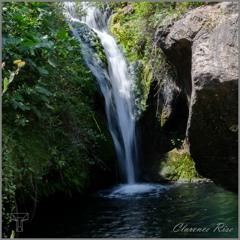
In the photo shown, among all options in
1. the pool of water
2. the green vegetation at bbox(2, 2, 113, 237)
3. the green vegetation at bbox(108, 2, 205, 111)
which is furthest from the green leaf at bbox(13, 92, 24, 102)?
the green vegetation at bbox(108, 2, 205, 111)

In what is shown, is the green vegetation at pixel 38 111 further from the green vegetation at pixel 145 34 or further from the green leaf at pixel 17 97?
the green vegetation at pixel 145 34

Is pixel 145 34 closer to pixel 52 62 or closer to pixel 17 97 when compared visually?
pixel 52 62

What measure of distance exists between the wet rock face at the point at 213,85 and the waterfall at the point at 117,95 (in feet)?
9.14

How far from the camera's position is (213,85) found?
454cm

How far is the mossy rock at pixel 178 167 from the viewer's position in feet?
25.8

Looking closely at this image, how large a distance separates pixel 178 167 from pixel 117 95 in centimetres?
203

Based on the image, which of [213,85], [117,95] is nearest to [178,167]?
[117,95]

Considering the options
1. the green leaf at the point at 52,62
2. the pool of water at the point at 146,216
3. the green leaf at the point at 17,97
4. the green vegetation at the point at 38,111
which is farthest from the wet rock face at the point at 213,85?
the green leaf at the point at 17,97

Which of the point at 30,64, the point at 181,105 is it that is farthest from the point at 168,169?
the point at 30,64

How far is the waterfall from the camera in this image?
26.4 feet

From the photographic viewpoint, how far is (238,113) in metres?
4.58

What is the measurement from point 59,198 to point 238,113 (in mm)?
2974

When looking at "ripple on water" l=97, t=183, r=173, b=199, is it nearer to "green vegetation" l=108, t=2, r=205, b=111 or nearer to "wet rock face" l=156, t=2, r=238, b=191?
"wet rock face" l=156, t=2, r=238, b=191

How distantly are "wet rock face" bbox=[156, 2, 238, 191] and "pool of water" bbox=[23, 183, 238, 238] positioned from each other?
0.58m
